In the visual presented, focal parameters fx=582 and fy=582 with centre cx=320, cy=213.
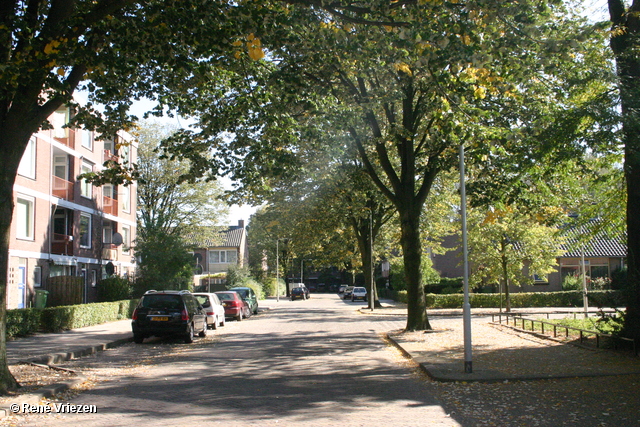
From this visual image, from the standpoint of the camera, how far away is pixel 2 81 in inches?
331

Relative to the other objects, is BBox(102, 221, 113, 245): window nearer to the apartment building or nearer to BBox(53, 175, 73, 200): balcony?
the apartment building

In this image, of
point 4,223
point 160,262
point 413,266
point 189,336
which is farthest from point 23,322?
point 160,262

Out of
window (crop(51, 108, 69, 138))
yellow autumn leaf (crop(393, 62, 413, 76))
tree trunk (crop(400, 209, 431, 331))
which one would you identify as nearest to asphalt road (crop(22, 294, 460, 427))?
tree trunk (crop(400, 209, 431, 331))

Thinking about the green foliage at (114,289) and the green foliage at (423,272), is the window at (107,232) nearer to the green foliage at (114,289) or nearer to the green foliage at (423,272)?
the green foliage at (114,289)

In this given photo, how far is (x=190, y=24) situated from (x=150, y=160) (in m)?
47.1

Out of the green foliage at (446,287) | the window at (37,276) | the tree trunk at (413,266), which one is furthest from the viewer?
the green foliage at (446,287)

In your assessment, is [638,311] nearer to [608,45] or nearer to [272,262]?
[608,45]

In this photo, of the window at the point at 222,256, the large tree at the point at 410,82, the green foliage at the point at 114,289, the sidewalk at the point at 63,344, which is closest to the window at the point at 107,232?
the green foliage at the point at 114,289

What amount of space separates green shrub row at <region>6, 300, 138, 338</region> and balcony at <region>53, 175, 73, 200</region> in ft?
21.9

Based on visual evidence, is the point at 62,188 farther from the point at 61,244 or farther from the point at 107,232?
the point at 107,232

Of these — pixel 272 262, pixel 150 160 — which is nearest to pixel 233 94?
pixel 150 160

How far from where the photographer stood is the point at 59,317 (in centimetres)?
2066

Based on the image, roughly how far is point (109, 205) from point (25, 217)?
9151 millimetres

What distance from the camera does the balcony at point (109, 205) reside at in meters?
35.3
